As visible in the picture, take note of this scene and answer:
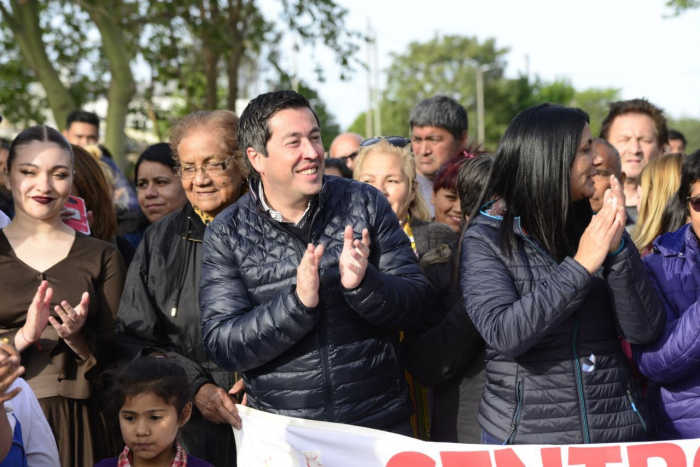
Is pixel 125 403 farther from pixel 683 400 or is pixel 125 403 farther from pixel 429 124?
pixel 429 124

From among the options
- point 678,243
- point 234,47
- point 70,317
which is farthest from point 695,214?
point 234,47

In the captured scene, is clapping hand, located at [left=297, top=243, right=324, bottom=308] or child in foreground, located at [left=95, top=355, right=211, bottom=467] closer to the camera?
clapping hand, located at [left=297, top=243, right=324, bottom=308]

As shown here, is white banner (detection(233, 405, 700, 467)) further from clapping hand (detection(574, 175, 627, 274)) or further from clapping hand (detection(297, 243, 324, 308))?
clapping hand (detection(574, 175, 627, 274))

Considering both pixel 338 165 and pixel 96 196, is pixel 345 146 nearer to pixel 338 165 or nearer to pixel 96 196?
pixel 338 165

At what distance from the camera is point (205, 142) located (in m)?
4.30

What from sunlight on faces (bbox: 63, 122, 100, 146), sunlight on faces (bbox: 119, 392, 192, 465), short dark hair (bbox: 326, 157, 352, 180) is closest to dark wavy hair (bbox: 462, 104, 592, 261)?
sunlight on faces (bbox: 119, 392, 192, 465)

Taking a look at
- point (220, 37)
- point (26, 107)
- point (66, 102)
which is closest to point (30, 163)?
point (66, 102)

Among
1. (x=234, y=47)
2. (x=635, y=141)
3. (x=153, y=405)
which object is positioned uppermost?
(x=234, y=47)

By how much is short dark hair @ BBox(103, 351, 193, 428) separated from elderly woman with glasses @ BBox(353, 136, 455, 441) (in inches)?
58.7

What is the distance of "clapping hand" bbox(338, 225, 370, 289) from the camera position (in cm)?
318

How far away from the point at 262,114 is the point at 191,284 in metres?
0.98

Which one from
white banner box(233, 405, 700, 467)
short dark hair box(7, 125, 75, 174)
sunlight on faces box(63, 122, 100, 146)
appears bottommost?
white banner box(233, 405, 700, 467)

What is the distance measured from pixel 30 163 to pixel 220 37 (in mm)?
12028

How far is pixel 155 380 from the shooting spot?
12.8 feet
